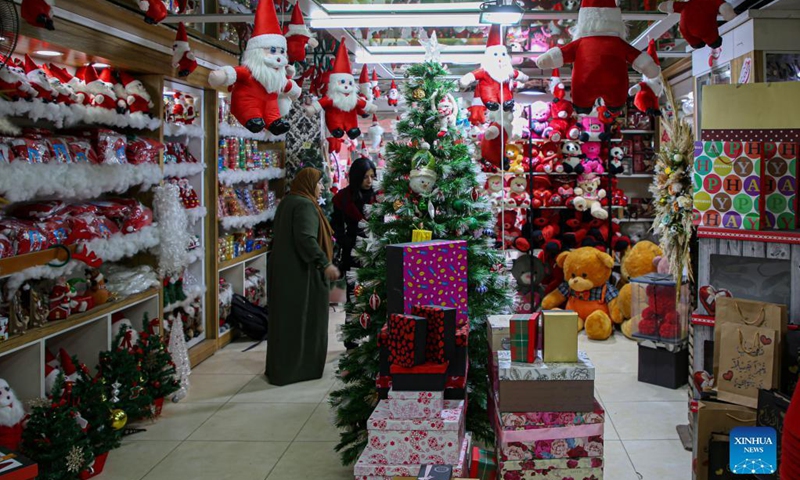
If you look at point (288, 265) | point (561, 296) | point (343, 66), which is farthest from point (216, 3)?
point (561, 296)

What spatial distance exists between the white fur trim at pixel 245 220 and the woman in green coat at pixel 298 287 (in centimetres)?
102

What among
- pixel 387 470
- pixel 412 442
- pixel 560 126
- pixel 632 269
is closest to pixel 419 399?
pixel 412 442

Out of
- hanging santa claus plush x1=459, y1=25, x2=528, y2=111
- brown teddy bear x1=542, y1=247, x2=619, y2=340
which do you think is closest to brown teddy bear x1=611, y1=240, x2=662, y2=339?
brown teddy bear x1=542, y1=247, x2=619, y2=340

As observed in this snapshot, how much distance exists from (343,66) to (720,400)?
2865 millimetres

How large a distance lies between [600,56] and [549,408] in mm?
1412

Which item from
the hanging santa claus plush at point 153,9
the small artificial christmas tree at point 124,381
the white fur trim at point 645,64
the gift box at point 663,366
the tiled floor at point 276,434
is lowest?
the tiled floor at point 276,434

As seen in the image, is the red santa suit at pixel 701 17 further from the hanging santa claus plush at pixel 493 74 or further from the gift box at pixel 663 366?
the gift box at pixel 663 366

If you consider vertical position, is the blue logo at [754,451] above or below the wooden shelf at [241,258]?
below

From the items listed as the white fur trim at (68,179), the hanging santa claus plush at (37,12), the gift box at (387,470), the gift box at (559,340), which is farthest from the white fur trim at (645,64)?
the white fur trim at (68,179)

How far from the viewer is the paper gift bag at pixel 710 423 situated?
2.59 metres

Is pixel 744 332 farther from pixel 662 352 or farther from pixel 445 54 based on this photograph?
pixel 445 54

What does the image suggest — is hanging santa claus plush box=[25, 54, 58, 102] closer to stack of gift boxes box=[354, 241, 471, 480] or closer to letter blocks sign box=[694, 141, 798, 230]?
stack of gift boxes box=[354, 241, 471, 480]

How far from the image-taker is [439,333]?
8.46 feet

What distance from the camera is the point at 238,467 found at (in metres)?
3.44
